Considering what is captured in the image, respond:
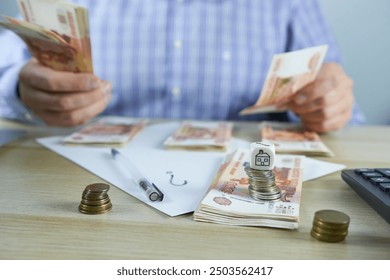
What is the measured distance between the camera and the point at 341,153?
30.7 inches

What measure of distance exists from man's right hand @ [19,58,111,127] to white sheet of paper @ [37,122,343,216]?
7 centimetres

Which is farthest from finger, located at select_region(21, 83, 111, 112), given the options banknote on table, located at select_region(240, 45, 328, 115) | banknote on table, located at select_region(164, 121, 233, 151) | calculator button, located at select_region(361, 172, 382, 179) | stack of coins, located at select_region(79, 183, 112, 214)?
calculator button, located at select_region(361, 172, 382, 179)

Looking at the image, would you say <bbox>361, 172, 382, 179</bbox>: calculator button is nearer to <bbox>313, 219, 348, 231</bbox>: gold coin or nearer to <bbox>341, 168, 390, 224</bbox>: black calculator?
<bbox>341, 168, 390, 224</bbox>: black calculator

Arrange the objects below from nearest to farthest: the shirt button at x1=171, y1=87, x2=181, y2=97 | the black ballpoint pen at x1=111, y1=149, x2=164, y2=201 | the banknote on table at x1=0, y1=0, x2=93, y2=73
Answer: the black ballpoint pen at x1=111, y1=149, x2=164, y2=201 < the banknote on table at x1=0, y1=0, x2=93, y2=73 < the shirt button at x1=171, y1=87, x2=181, y2=97

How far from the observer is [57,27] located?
77cm

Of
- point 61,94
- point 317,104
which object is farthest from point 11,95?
point 317,104

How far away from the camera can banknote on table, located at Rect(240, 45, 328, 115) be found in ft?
2.74

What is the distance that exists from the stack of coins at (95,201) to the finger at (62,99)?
422 millimetres

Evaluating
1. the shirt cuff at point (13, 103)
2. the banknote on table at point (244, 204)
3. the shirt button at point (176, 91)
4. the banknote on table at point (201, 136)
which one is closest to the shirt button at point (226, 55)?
the shirt button at point (176, 91)

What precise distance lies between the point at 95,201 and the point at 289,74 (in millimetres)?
511

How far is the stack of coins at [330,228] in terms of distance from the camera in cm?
43

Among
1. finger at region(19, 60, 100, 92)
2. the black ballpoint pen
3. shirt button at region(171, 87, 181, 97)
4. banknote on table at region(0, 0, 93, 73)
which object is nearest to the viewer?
the black ballpoint pen

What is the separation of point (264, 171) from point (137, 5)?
88 centimetres

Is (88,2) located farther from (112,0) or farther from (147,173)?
(147,173)
